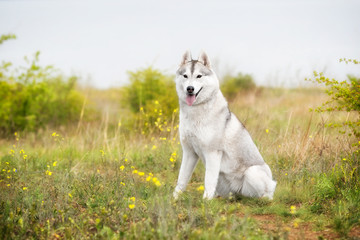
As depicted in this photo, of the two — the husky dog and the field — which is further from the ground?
the husky dog

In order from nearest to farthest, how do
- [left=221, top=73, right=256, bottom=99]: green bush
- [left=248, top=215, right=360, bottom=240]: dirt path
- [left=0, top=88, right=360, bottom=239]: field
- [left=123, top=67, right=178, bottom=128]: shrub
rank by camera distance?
1. [left=0, top=88, right=360, bottom=239]: field
2. [left=248, top=215, right=360, bottom=240]: dirt path
3. [left=123, top=67, right=178, bottom=128]: shrub
4. [left=221, top=73, right=256, bottom=99]: green bush

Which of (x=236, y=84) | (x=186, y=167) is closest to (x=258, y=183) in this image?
(x=186, y=167)

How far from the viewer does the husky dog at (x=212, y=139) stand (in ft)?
14.8

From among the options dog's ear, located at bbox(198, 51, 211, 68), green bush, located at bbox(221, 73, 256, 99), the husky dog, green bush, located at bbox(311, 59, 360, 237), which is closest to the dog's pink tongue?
the husky dog

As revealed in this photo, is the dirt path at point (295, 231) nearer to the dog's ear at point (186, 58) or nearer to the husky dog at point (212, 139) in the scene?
the husky dog at point (212, 139)

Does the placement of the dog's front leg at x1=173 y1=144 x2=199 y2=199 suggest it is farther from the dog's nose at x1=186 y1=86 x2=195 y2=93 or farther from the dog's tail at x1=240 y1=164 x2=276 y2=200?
the dog's nose at x1=186 y1=86 x2=195 y2=93

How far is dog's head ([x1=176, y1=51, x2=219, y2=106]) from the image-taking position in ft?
14.6

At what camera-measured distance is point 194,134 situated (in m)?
4.51

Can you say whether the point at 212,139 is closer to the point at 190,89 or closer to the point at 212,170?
the point at 212,170

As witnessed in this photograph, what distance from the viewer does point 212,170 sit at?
14.9ft

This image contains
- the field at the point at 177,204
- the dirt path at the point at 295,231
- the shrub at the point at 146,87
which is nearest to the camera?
the field at the point at 177,204

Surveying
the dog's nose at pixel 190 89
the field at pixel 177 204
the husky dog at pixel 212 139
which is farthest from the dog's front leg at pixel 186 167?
the dog's nose at pixel 190 89

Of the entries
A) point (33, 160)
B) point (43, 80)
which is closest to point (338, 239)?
point (33, 160)

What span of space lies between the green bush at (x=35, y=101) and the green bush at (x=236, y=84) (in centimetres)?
709
